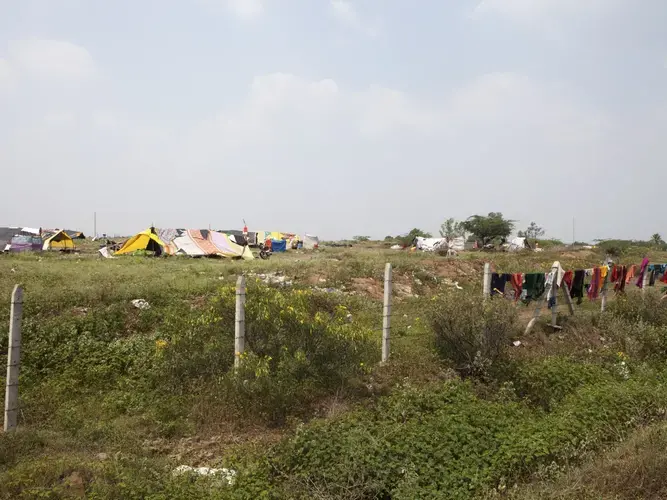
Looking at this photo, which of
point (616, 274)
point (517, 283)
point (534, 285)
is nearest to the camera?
point (517, 283)

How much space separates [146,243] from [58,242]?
6.00 meters

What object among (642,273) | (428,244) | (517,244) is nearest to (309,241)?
(428,244)

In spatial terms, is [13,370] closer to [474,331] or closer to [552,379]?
[474,331]

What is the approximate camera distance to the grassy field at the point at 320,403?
3.51 m

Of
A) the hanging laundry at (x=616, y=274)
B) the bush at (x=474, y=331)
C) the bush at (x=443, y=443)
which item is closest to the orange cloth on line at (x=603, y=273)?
the hanging laundry at (x=616, y=274)

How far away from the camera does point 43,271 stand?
10516mm

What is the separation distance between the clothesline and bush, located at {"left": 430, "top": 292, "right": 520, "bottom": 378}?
1.21m

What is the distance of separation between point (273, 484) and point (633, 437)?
312 cm

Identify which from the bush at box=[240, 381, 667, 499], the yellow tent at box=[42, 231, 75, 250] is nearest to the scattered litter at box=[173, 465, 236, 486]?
the bush at box=[240, 381, 667, 499]

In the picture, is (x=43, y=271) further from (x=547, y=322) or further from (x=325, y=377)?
(x=547, y=322)

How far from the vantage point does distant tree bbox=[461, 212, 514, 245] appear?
44469mm

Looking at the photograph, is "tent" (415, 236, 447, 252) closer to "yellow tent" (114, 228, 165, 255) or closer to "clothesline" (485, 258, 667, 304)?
"yellow tent" (114, 228, 165, 255)

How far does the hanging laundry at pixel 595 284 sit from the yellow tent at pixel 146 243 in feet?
55.4

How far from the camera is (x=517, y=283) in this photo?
8.20m
